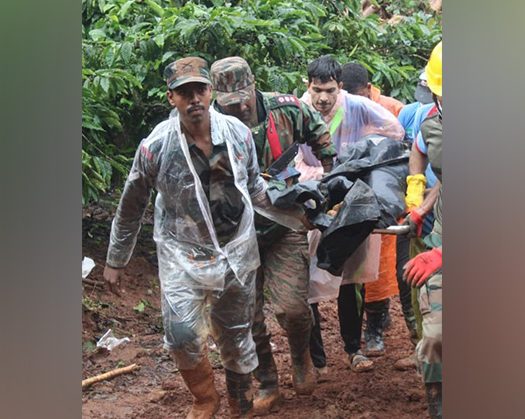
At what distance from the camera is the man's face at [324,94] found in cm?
518

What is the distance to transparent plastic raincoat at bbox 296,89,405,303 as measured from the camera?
5.11m

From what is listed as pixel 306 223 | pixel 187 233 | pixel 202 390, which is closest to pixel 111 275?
pixel 187 233

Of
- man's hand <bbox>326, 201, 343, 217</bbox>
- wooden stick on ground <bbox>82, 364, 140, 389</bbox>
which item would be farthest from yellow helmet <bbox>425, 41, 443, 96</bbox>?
wooden stick on ground <bbox>82, 364, 140, 389</bbox>

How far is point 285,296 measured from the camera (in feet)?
16.8

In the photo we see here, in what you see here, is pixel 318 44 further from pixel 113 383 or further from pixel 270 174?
pixel 113 383

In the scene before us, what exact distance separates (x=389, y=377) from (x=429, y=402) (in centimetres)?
20

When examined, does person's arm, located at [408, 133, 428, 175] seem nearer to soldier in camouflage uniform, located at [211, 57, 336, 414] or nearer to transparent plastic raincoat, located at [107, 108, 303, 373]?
soldier in camouflage uniform, located at [211, 57, 336, 414]

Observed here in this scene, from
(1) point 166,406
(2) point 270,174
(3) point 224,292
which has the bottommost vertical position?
(1) point 166,406

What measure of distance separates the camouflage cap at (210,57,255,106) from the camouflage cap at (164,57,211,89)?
0.11 ft

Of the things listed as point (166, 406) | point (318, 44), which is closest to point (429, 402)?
point (166, 406)

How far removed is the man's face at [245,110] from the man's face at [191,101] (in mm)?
83

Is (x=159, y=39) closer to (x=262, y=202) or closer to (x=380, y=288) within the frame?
(x=262, y=202)
